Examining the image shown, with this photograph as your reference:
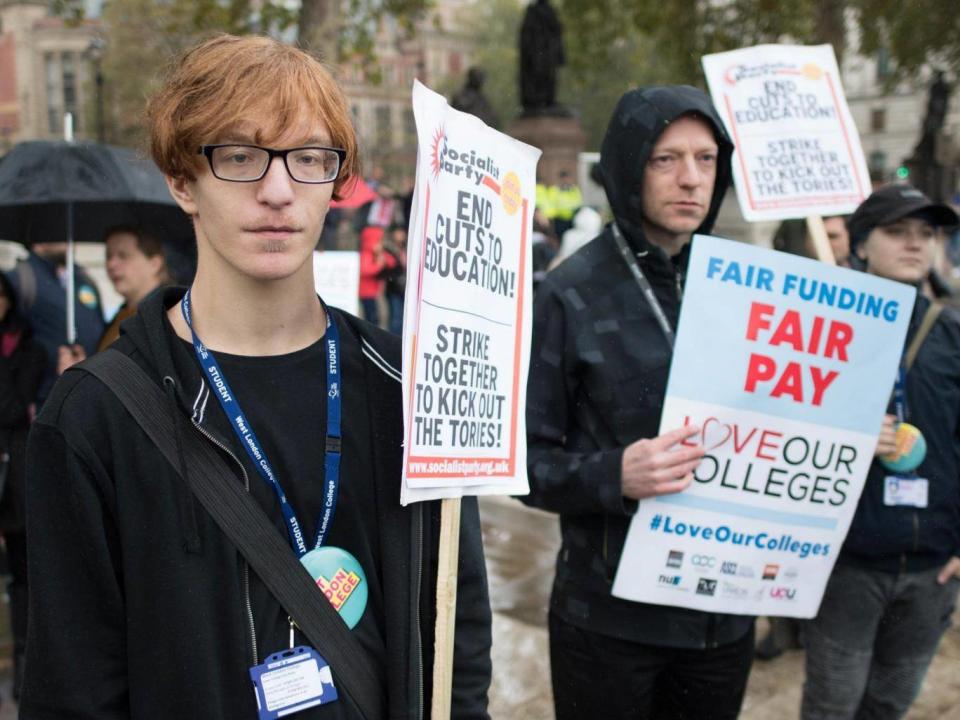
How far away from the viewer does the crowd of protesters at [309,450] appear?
60.1 inches

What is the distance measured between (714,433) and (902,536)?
0.89 meters

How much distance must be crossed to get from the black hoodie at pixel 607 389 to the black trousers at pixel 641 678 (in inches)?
1.8

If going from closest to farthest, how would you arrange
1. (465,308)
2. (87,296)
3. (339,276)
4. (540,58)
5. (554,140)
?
(465,308) → (87,296) → (339,276) → (554,140) → (540,58)

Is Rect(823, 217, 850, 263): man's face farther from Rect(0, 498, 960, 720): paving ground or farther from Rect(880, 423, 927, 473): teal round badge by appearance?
Rect(880, 423, 927, 473): teal round badge

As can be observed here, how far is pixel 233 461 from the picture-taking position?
1596 millimetres

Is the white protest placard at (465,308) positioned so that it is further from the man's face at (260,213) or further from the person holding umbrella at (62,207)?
the person holding umbrella at (62,207)

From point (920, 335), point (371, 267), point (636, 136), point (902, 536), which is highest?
point (636, 136)

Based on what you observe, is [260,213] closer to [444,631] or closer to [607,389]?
[444,631]

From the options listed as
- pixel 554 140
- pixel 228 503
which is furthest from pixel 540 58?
pixel 228 503

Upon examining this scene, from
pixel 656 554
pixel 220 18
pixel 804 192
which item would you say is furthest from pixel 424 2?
pixel 656 554

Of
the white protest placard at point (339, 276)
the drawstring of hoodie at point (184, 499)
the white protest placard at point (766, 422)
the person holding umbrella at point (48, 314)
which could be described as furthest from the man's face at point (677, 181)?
the white protest placard at point (339, 276)

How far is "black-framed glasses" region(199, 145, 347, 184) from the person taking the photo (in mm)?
1597

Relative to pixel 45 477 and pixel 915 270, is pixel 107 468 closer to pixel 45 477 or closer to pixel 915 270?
pixel 45 477

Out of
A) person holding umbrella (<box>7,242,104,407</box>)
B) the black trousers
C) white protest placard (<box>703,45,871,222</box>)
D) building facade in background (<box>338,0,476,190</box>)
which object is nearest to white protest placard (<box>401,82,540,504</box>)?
the black trousers
